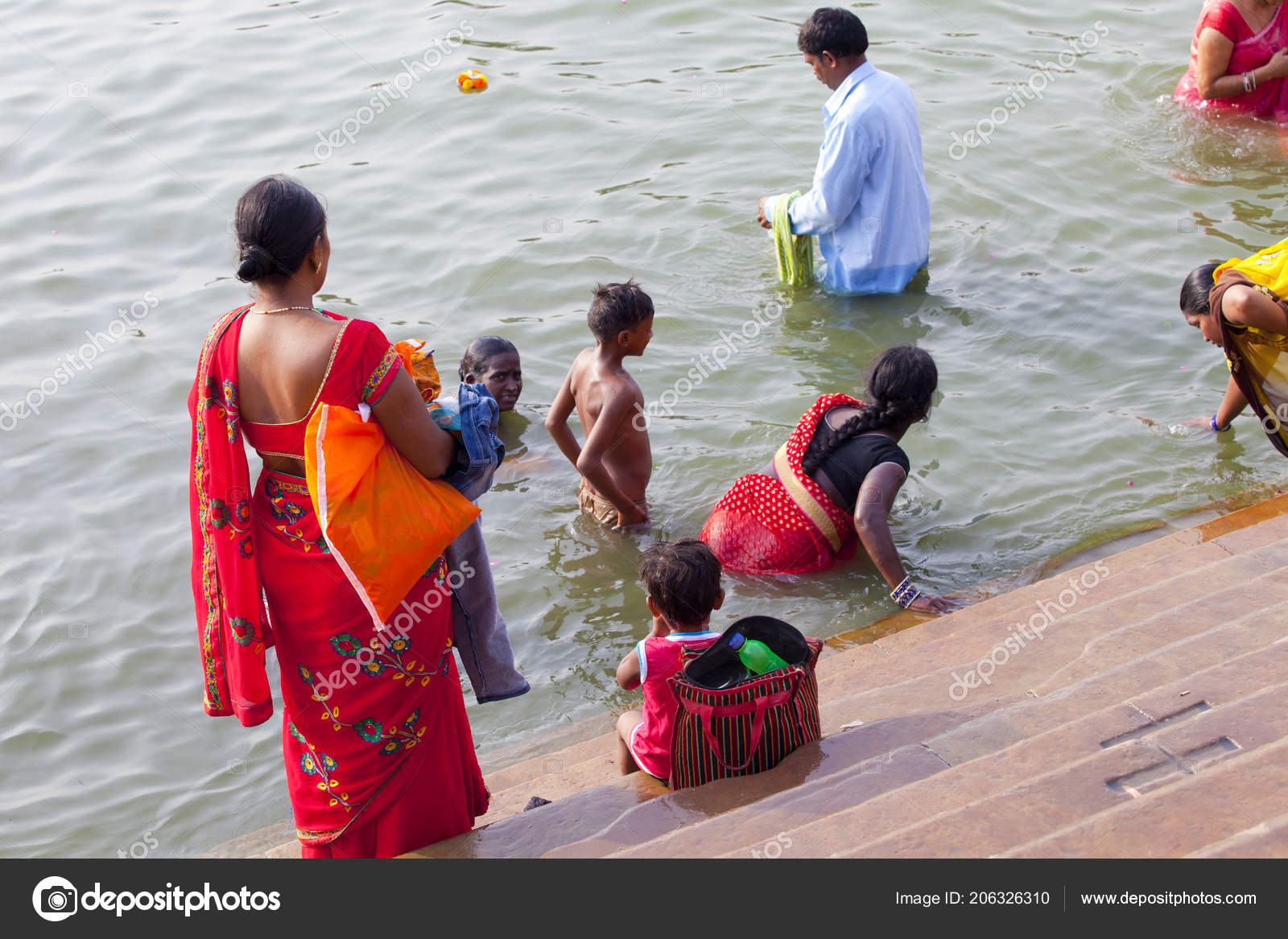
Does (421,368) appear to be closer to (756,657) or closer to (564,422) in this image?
(756,657)

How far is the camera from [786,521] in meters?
4.75

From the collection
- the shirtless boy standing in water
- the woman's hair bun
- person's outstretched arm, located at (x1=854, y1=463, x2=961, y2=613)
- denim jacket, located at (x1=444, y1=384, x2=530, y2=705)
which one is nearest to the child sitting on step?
denim jacket, located at (x1=444, y1=384, x2=530, y2=705)

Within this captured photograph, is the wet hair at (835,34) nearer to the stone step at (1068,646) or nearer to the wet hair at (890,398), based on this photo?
the wet hair at (890,398)

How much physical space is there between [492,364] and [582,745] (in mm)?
2278

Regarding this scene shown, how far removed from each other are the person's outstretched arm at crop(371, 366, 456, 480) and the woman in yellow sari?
3.11m

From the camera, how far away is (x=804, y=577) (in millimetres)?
4953

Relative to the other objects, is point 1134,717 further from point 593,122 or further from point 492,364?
point 593,122

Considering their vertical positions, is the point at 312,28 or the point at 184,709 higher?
the point at 312,28

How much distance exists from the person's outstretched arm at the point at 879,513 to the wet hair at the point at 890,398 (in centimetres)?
20

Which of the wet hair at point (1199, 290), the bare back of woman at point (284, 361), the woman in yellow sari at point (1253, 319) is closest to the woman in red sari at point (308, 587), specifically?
the bare back of woman at point (284, 361)

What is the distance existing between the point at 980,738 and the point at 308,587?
1.79 metres

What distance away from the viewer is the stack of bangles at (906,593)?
179 inches

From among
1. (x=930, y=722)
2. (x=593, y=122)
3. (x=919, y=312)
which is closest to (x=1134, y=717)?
(x=930, y=722)
